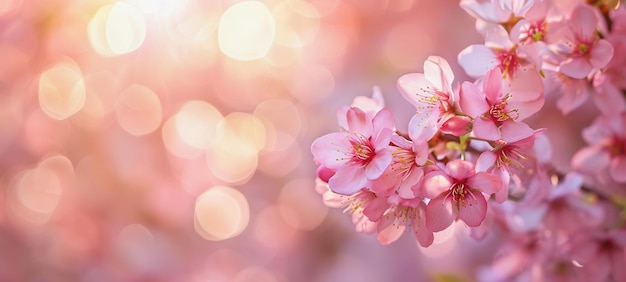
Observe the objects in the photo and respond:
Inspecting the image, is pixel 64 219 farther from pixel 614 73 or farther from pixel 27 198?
pixel 614 73

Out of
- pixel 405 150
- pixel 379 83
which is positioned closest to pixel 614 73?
pixel 405 150

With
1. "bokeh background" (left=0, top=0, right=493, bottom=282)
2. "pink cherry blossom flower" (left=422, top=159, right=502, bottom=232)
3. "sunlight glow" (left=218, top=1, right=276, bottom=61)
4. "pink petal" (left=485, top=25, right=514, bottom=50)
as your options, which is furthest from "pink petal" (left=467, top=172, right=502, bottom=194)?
"sunlight glow" (left=218, top=1, right=276, bottom=61)

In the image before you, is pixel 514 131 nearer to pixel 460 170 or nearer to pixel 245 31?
pixel 460 170

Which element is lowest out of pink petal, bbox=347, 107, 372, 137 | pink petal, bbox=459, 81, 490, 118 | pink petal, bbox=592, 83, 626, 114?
pink petal, bbox=592, 83, 626, 114

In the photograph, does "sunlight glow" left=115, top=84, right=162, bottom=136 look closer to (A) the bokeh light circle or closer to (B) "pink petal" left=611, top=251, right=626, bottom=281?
(A) the bokeh light circle

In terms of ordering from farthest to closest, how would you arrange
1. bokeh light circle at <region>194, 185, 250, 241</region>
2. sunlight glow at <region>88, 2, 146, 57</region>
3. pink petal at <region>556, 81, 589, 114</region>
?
bokeh light circle at <region>194, 185, 250, 241</region> → sunlight glow at <region>88, 2, 146, 57</region> → pink petal at <region>556, 81, 589, 114</region>

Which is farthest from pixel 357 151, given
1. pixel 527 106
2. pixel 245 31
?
pixel 245 31

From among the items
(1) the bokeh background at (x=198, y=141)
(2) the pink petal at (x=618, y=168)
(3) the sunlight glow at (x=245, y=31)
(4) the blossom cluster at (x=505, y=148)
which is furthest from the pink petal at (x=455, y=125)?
(3) the sunlight glow at (x=245, y=31)
